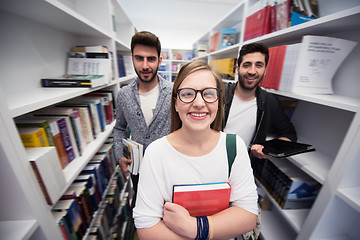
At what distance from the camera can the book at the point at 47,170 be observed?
546 mm

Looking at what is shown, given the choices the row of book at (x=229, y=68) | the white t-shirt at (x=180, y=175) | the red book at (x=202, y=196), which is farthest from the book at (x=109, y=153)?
the row of book at (x=229, y=68)

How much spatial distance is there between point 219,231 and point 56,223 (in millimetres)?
761

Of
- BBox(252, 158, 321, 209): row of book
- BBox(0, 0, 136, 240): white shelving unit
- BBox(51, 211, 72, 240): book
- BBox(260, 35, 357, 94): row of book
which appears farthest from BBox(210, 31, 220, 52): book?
BBox(51, 211, 72, 240): book

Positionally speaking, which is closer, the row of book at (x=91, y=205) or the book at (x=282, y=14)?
the row of book at (x=91, y=205)

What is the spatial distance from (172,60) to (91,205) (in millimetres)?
5274

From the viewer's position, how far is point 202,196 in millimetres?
602

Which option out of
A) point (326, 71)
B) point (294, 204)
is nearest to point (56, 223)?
point (294, 204)

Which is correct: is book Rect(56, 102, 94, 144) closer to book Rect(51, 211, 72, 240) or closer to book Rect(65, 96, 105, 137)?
book Rect(65, 96, 105, 137)

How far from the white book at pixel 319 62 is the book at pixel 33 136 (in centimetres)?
162

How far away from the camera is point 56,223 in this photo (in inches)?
25.6

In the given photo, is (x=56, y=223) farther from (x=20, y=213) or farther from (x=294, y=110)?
(x=294, y=110)

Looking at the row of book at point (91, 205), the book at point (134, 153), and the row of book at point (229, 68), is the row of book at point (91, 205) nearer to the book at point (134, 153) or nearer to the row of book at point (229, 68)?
the book at point (134, 153)

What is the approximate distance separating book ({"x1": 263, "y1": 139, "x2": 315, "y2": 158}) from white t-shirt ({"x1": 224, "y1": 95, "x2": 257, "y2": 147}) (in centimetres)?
22

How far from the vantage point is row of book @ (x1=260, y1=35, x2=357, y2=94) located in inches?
36.7
